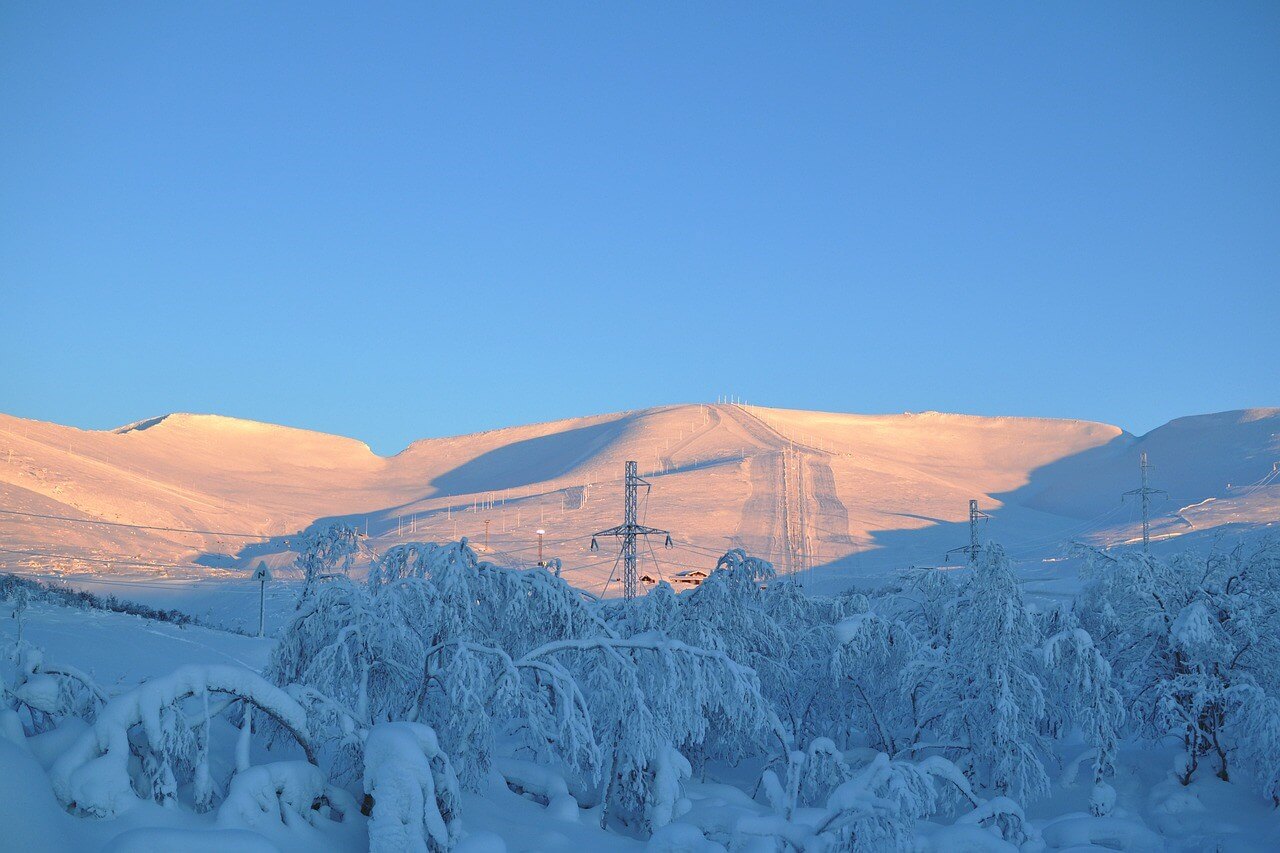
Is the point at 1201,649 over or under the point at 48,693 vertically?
under

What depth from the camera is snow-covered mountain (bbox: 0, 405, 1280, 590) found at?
84.4 m

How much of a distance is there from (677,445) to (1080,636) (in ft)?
430

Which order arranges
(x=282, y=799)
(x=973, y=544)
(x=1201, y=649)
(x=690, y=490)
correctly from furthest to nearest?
(x=690, y=490), (x=973, y=544), (x=1201, y=649), (x=282, y=799)

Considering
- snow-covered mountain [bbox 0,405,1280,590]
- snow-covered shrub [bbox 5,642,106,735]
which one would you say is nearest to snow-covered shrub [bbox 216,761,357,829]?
snow-covered shrub [bbox 5,642,106,735]

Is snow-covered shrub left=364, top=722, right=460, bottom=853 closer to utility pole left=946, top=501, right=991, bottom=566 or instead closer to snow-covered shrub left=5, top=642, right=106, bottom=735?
snow-covered shrub left=5, top=642, right=106, bottom=735

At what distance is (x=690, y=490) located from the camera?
109438 millimetres

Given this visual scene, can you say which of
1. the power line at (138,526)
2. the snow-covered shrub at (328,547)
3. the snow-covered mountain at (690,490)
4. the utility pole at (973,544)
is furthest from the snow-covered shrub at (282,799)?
the power line at (138,526)

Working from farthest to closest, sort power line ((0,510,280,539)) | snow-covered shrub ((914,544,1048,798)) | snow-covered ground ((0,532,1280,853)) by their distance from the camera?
power line ((0,510,280,539))
snow-covered shrub ((914,544,1048,798))
snow-covered ground ((0,532,1280,853))

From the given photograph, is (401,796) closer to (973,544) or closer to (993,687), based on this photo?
(993,687)

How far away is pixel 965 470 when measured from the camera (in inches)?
6471

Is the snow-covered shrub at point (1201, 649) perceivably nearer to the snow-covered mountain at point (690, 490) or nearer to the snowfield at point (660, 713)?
the snowfield at point (660, 713)

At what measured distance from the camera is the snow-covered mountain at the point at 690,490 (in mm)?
84438

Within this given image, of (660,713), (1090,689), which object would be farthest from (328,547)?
(1090,689)

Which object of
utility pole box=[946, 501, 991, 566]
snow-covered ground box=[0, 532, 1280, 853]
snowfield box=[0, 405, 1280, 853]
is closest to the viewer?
snow-covered ground box=[0, 532, 1280, 853]
